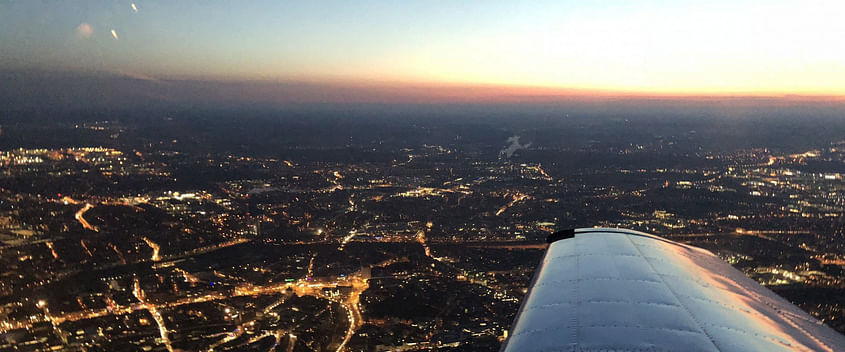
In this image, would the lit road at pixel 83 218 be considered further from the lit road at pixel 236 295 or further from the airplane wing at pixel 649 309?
the airplane wing at pixel 649 309

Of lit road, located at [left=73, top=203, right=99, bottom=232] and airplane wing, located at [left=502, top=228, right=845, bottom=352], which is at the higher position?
airplane wing, located at [left=502, top=228, right=845, bottom=352]

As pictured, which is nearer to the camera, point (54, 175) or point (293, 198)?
→ point (54, 175)

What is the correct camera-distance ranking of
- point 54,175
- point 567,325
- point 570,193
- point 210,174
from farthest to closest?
point 210,174
point 570,193
point 54,175
point 567,325

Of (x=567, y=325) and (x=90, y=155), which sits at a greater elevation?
(x=567, y=325)

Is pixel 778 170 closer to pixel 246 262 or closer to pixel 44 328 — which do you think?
pixel 246 262

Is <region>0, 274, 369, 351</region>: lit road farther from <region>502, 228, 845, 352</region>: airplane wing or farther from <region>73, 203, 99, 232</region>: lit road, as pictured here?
<region>502, 228, 845, 352</region>: airplane wing

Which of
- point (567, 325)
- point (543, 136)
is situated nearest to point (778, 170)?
point (543, 136)

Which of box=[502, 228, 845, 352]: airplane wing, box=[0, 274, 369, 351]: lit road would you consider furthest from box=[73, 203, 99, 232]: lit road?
box=[502, 228, 845, 352]: airplane wing

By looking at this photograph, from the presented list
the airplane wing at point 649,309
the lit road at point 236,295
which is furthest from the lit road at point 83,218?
the airplane wing at point 649,309

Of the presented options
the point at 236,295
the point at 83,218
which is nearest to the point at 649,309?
the point at 236,295
